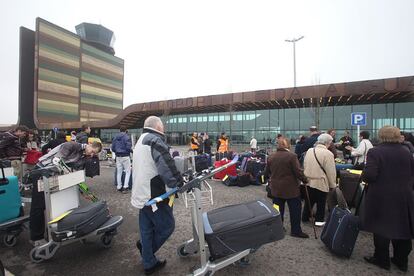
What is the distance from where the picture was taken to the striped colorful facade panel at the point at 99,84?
6500cm

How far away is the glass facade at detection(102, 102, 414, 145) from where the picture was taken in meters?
20.9

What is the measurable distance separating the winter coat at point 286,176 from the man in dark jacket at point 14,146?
22.6 ft

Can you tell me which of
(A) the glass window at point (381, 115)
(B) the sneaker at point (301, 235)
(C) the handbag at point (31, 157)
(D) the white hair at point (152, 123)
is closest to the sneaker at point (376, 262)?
(B) the sneaker at point (301, 235)

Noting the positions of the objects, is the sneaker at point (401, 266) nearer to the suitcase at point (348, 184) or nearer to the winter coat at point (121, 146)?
the suitcase at point (348, 184)

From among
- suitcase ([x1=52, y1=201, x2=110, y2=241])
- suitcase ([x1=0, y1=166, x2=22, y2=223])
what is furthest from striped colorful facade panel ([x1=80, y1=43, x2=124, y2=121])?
suitcase ([x1=52, y1=201, x2=110, y2=241])

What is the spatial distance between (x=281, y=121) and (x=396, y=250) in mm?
23000

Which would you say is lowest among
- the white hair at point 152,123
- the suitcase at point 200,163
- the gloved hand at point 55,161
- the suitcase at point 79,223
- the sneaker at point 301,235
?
the sneaker at point 301,235

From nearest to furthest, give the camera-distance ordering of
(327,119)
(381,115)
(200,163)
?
(200,163), (381,115), (327,119)

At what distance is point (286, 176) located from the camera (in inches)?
159

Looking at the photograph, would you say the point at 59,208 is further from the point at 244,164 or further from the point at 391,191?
the point at 244,164

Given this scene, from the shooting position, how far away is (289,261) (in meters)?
3.23

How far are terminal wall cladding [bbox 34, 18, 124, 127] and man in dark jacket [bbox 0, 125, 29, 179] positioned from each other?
179 feet

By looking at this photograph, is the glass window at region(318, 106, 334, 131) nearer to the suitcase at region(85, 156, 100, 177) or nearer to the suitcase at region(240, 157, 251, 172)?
the suitcase at region(240, 157, 251, 172)

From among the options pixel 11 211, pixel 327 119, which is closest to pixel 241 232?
pixel 11 211
